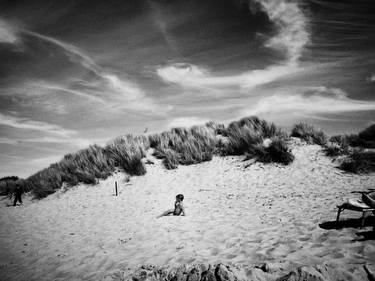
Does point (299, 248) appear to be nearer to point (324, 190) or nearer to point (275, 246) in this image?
point (275, 246)

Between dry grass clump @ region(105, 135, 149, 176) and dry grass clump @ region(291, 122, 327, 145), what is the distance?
9680 mm

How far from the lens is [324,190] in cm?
927

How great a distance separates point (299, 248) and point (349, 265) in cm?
94

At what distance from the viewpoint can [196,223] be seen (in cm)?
708

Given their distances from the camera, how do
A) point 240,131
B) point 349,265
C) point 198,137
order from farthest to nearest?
point 198,137 < point 240,131 < point 349,265

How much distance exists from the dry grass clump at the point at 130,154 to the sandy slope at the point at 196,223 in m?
0.69

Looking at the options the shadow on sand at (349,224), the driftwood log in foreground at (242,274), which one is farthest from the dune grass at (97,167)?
the shadow on sand at (349,224)

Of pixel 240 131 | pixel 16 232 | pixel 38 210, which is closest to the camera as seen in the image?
pixel 16 232

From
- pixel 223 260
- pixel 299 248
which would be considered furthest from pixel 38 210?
pixel 299 248

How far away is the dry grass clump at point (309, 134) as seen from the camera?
14.0 m

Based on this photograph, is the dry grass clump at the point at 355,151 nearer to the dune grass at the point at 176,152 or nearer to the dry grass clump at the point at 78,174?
the dune grass at the point at 176,152

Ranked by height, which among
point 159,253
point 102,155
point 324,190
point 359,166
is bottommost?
point 159,253

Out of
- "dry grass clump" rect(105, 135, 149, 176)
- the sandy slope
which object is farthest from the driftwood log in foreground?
"dry grass clump" rect(105, 135, 149, 176)

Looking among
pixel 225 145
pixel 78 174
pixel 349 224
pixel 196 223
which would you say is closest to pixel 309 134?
pixel 225 145
